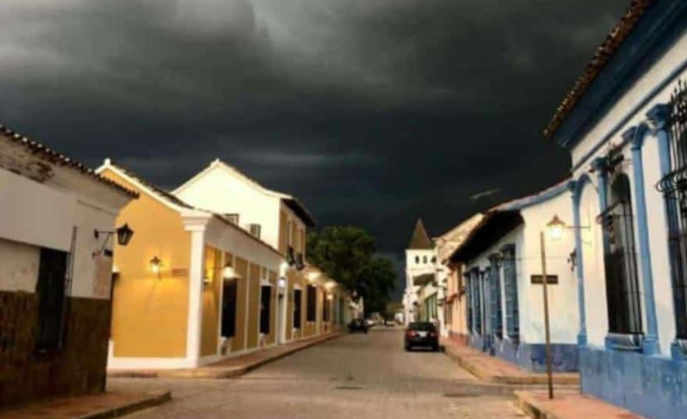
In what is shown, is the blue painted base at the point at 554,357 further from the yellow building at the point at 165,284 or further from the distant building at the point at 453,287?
the yellow building at the point at 165,284

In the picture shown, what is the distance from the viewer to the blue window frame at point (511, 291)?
18.9 meters

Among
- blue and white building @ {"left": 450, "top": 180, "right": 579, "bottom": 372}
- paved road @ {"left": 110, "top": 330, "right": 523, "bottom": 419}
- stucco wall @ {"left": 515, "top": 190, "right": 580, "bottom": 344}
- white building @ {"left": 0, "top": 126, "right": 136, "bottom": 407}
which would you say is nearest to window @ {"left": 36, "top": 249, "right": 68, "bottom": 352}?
white building @ {"left": 0, "top": 126, "right": 136, "bottom": 407}

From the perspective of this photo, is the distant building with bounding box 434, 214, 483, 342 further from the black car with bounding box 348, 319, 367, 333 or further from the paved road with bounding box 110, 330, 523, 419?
the black car with bounding box 348, 319, 367, 333

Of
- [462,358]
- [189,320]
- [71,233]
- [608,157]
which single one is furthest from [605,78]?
[462,358]

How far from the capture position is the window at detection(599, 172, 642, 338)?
31.0ft

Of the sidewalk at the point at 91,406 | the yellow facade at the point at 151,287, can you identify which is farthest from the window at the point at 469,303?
the sidewalk at the point at 91,406

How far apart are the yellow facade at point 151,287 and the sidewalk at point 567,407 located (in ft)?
31.2

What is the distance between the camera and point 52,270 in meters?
10.8

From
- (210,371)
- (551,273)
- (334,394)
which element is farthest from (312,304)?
(334,394)

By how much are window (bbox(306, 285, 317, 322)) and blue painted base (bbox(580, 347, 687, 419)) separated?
Answer: 1138 inches

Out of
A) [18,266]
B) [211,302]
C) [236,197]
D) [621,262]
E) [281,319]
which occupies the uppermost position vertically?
[236,197]

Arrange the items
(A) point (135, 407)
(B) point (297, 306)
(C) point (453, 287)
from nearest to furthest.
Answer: (A) point (135, 407), (B) point (297, 306), (C) point (453, 287)

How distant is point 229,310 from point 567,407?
12.9 metres

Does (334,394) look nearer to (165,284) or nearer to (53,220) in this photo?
(53,220)
